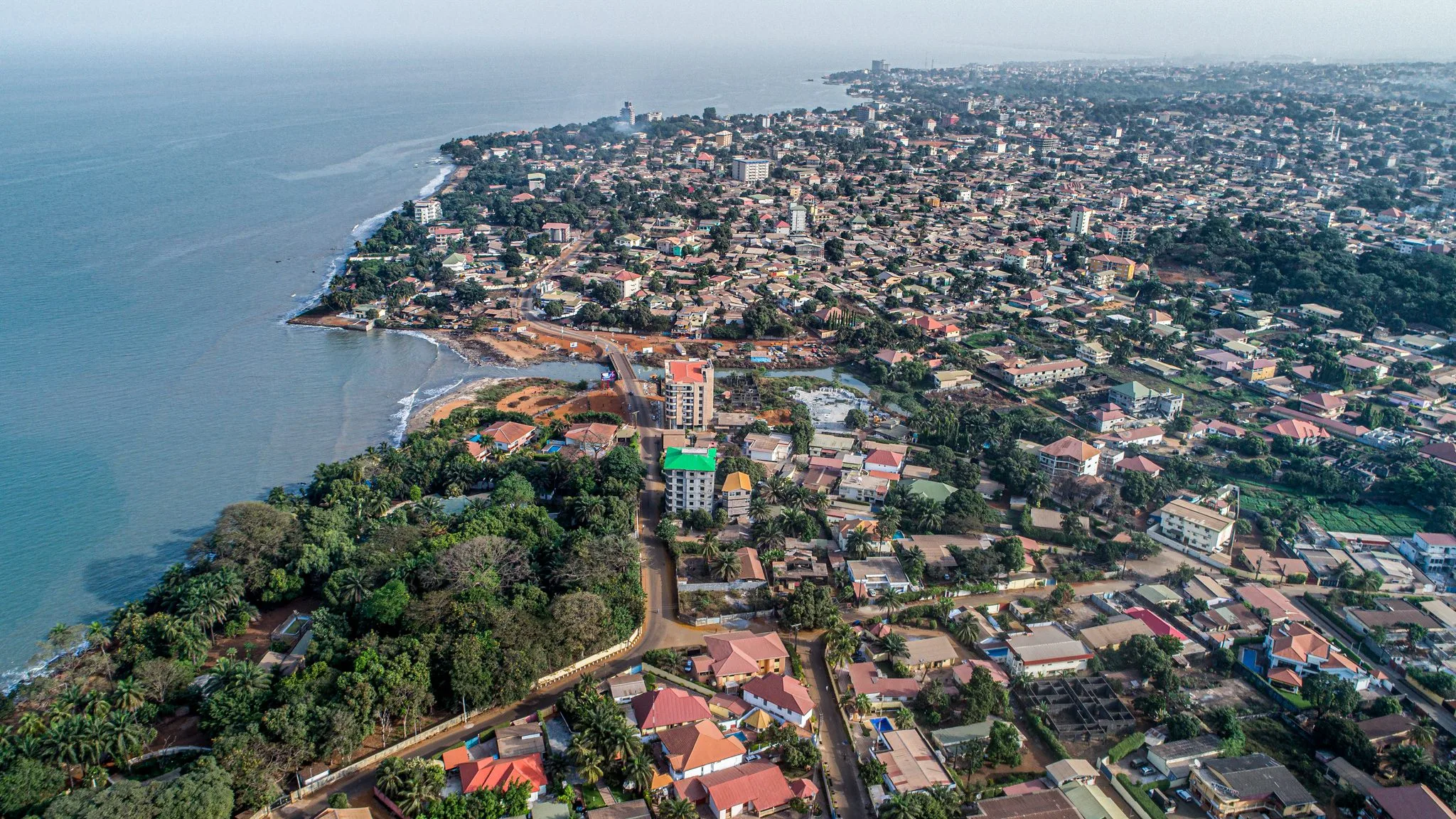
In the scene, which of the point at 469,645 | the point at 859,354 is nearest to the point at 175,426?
the point at 469,645

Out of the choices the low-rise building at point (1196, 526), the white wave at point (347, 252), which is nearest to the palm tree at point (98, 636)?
the white wave at point (347, 252)

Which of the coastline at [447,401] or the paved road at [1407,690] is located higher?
the coastline at [447,401]

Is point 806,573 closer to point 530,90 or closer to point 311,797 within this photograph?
point 311,797

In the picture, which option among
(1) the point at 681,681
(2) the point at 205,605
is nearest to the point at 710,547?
(1) the point at 681,681

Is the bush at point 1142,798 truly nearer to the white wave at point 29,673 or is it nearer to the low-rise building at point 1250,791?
the low-rise building at point 1250,791

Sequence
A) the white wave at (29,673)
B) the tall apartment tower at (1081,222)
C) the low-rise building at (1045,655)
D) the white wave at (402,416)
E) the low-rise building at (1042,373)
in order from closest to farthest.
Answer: the white wave at (29,673) → the low-rise building at (1045,655) → the white wave at (402,416) → the low-rise building at (1042,373) → the tall apartment tower at (1081,222)

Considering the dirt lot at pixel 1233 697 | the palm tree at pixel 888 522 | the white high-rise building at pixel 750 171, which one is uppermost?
the white high-rise building at pixel 750 171

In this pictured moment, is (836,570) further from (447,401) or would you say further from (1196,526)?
(447,401)
